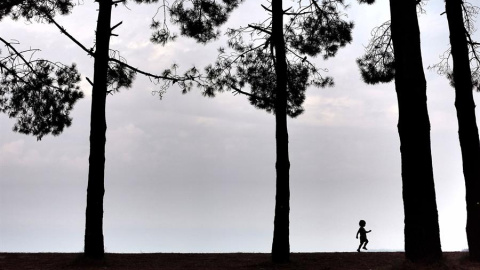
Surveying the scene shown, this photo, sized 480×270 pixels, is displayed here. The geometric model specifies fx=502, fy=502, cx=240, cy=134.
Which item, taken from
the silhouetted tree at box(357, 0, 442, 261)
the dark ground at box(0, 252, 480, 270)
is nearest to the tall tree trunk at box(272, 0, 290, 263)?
the dark ground at box(0, 252, 480, 270)

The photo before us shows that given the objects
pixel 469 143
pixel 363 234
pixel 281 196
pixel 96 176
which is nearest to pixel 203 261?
pixel 281 196

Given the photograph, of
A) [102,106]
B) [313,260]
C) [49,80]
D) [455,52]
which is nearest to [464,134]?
[455,52]

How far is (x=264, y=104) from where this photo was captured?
621 inches

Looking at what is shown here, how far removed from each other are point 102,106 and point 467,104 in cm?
885

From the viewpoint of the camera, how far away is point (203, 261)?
1256 centimetres

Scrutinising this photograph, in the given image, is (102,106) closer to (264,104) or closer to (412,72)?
(264,104)

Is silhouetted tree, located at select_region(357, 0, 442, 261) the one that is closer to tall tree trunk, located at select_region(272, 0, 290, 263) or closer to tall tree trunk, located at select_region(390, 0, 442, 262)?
tall tree trunk, located at select_region(390, 0, 442, 262)

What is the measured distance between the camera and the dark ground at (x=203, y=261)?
11484mm

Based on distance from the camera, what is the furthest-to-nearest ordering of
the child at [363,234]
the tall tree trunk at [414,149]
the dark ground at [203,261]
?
1. the child at [363,234]
2. the dark ground at [203,261]
3. the tall tree trunk at [414,149]

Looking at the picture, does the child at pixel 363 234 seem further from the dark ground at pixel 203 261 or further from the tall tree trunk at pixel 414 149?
the tall tree trunk at pixel 414 149

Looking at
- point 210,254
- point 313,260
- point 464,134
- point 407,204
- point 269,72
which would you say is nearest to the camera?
point 407,204

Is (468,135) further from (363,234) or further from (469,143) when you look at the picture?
(363,234)

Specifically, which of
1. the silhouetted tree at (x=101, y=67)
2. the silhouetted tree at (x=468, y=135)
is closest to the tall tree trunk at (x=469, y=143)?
the silhouetted tree at (x=468, y=135)

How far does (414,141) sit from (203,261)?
630 cm
